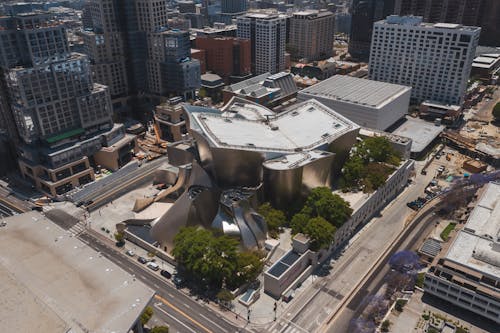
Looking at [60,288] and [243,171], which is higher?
[243,171]

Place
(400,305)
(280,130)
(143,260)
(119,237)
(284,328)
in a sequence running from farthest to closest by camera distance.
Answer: (280,130) → (119,237) → (143,260) → (400,305) → (284,328)

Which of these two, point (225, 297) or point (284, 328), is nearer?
point (284, 328)

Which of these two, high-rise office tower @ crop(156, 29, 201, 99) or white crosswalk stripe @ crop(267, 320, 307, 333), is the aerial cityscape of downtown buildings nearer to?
white crosswalk stripe @ crop(267, 320, 307, 333)

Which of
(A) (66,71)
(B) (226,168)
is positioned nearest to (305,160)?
(B) (226,168)

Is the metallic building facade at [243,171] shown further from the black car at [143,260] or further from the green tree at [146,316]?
the green tree at [146,316]

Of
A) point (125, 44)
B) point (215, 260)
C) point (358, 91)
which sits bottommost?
point (215, 260)

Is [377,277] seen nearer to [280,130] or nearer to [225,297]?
[225,297]

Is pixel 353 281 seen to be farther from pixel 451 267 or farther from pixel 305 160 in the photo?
pixel 305 160

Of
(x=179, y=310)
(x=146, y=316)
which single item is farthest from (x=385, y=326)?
(x=146, y=316)
